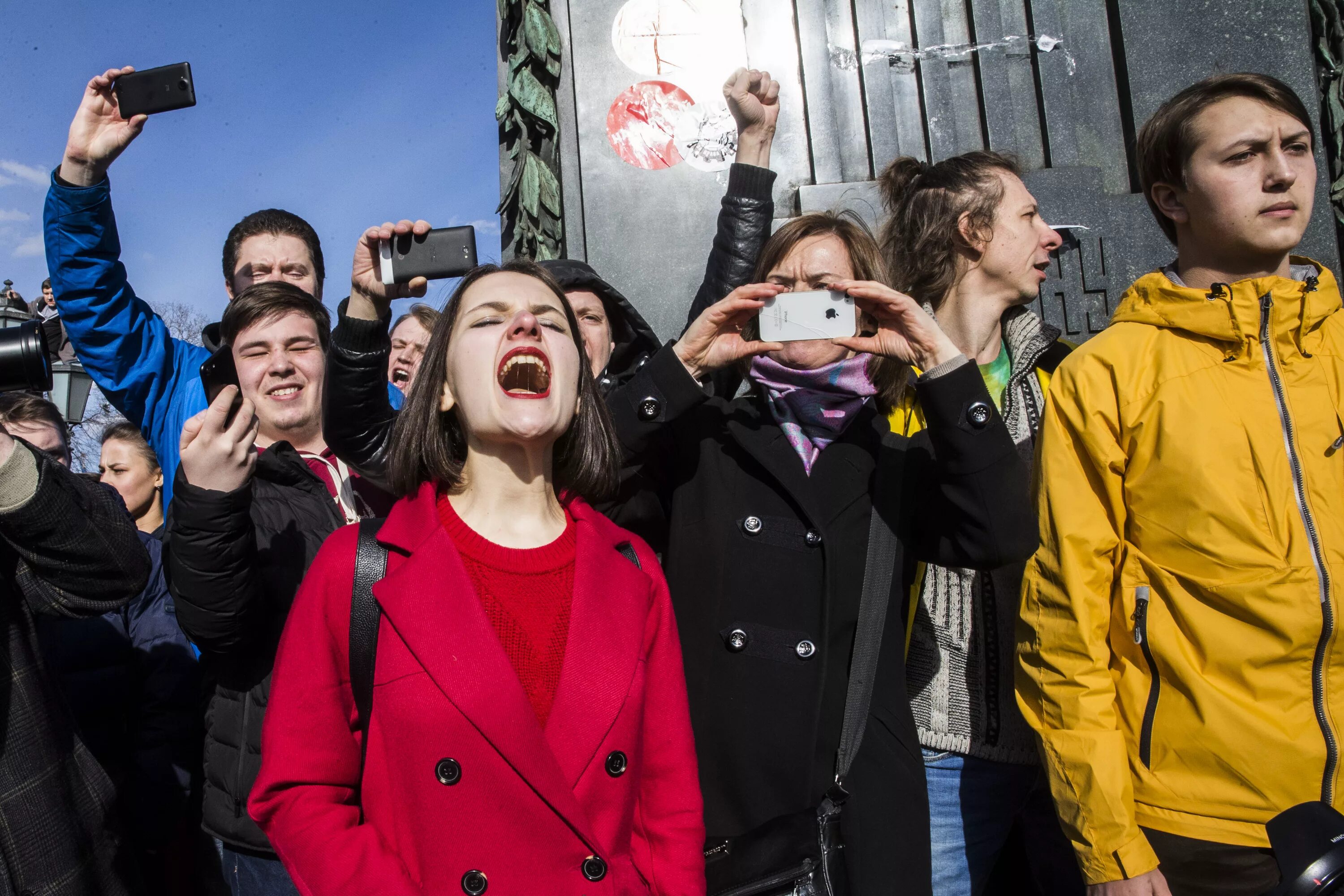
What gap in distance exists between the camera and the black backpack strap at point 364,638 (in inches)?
66.1

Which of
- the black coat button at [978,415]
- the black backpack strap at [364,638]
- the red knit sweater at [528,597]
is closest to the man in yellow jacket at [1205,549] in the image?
the black coat button at [978,415]

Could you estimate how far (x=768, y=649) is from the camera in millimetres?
2084

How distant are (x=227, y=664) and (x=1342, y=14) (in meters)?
5.33

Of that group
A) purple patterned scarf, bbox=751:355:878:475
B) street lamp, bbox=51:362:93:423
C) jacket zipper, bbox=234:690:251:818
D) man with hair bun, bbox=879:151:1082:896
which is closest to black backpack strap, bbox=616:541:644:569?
purple patterned scarf, bbox=751:355:878:475

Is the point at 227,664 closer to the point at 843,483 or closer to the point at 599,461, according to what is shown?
the point at 599,461

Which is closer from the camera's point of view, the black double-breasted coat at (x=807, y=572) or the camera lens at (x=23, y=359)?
the camera lens at (x=23, y=359)

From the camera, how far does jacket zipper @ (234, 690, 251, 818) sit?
7.37 ft

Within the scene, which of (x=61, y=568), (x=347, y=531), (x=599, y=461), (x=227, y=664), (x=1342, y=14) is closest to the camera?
(x=347, y=531)

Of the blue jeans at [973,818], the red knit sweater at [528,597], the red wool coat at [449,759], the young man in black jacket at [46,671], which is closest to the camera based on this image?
the red wool coat at [449,759]

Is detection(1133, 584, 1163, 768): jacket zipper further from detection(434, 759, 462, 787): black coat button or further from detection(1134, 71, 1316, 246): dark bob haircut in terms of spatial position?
detection(434, 759, 462, 787): black coat button

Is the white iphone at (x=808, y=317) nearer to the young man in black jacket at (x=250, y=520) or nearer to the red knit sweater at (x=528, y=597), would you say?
the red knit sweater at (x=528, y=597)

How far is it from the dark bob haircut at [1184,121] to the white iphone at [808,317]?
91 centimetres

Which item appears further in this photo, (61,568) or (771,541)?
(771,541)

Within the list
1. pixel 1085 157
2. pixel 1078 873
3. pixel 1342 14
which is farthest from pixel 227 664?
pixel 1342 14
